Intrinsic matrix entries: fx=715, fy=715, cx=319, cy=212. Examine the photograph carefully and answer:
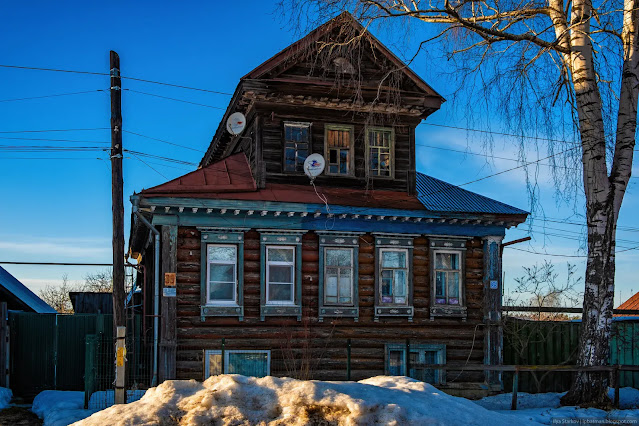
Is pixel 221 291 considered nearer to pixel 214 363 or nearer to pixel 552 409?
pixel 214 363

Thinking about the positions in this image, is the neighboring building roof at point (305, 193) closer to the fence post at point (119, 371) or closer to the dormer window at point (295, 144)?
the dormer window at point (295, 144)

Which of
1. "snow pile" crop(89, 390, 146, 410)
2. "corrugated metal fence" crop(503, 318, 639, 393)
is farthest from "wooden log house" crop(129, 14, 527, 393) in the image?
"snow pile" crop(89, 390, 146, 410)

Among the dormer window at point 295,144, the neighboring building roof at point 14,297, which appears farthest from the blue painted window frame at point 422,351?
the neighboring building roof at point 14,297

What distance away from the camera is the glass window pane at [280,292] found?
17.9 meters

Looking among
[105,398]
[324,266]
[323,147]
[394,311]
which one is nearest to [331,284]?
[324,266]

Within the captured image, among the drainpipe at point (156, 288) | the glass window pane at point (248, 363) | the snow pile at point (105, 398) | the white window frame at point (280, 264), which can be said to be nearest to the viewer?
the snow pile at point (105, 398)

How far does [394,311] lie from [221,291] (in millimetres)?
4527

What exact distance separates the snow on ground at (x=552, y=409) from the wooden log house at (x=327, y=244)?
241 cm

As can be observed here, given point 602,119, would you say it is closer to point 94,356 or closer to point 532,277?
point 532,277

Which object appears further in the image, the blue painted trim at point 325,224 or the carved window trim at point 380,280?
the carved window trim at point 380,280

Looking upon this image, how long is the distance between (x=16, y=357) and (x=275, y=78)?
392 inches

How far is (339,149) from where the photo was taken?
19516 mm

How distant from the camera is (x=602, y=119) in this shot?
14336 millimetres

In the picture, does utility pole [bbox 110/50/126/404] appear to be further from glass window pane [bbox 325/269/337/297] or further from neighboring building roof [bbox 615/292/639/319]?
neighboring building roof [bbox 615/292/639/319]
